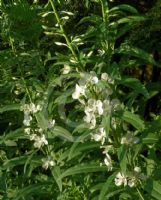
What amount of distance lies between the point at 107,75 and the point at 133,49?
1.22ft

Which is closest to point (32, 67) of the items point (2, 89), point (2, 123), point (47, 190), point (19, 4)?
point (2, 89)

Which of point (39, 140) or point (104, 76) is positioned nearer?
point (104, 76)

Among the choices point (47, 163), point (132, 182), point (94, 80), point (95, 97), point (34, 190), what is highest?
point (94, 80)

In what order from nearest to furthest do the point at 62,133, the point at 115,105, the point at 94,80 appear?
the point at 94,80
the point at 115,105
the point at 62,133

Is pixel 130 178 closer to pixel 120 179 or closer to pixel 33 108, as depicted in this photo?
pixel 120 179

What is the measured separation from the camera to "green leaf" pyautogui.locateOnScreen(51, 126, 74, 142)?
12.6ft

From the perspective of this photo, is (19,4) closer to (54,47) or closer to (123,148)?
(123,148)

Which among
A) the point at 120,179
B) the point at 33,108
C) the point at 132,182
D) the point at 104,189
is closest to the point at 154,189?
the point at 132,182

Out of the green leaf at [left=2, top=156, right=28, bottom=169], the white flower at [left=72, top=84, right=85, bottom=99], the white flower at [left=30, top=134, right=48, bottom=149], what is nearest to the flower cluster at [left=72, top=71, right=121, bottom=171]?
the white flower at [left=72, top=84, right=85, bottom=99]

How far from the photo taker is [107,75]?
11.1 feet

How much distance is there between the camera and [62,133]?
156 inches

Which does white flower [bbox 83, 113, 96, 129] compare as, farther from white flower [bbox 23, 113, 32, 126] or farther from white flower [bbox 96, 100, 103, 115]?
white flower [bbox 23, 113, 32, 126]

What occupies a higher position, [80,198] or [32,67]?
[32,67]

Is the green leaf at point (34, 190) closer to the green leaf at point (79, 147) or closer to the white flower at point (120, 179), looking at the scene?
the green leaf at point (79, 147)
